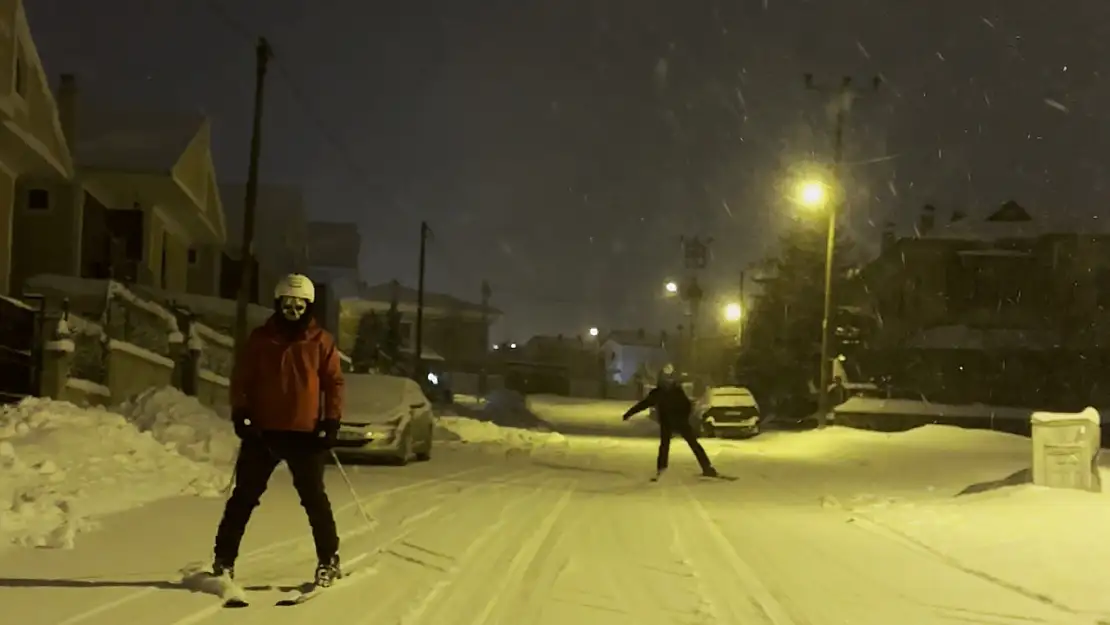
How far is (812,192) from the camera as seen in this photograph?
32.1 m

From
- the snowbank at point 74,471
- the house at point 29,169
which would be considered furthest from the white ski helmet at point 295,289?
the house at point 29,169

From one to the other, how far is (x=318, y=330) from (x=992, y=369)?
44046mm

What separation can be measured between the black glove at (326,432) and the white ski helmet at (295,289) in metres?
0.73

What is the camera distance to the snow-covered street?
274 inches

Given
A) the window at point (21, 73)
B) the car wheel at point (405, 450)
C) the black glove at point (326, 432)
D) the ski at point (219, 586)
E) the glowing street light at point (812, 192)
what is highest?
the window at point (21, 73)

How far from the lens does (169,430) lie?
53.3 feet

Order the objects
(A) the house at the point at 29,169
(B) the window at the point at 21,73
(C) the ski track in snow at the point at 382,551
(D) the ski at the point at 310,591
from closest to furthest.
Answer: (C) the ski track in snow at the point at 382,551 < (D) the ski at the point at 310,591 < (A) the house at the point at 29,169 < (B) the window at the point at 21,73

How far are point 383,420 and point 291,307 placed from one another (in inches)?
464

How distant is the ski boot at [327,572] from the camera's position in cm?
721

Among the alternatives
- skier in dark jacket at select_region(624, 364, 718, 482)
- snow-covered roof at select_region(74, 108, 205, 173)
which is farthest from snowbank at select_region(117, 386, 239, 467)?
snow-covered roof at select_region(74, 108, 205, 173)

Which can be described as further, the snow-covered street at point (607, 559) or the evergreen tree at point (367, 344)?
the evergreen tree at point (367, 344)

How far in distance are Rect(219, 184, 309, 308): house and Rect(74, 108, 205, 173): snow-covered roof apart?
1212 cm

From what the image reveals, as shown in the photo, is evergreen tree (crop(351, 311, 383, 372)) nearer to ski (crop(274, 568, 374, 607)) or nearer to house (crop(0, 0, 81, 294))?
house (crop(0, 0, 81, 294))

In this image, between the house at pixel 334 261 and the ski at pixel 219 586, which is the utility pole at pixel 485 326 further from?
the ski at pixel 219 586
